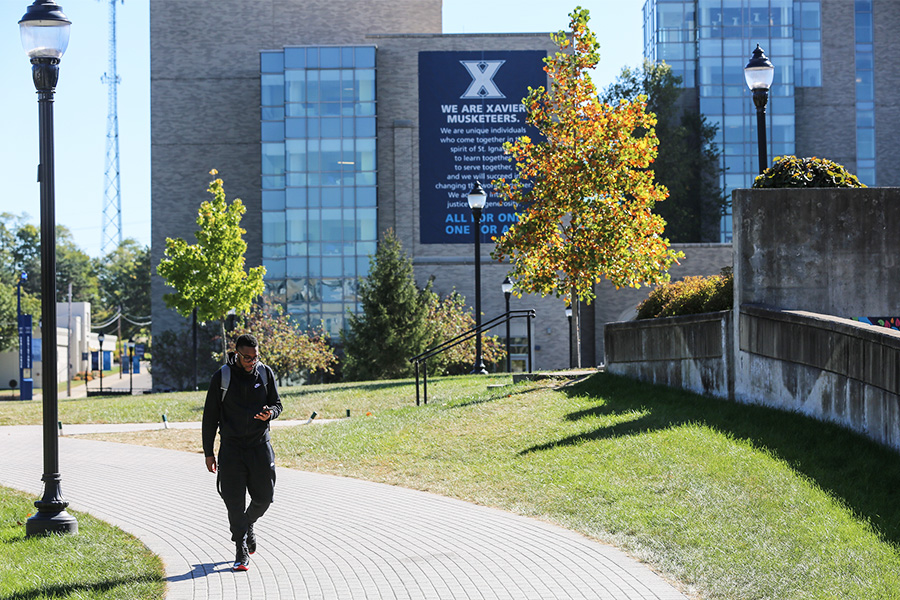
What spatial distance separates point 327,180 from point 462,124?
303 inches

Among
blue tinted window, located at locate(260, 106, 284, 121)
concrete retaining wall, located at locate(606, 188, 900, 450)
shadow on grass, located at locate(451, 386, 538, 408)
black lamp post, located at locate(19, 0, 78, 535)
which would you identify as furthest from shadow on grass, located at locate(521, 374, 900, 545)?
blue tinted window, located at locate(260, 106, 284, 121)

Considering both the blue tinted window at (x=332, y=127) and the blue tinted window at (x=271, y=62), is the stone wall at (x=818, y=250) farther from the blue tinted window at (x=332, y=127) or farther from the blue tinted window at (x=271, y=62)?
the blue tinted window at (x=271, y=62)

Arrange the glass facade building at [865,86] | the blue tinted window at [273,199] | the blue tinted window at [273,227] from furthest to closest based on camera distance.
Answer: the glass facade building at [865,86] → the blue tinted window at [273,199] → the blue tinted window at [273,227]

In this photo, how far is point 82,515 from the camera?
9.73 meters

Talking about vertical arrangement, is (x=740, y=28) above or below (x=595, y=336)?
above

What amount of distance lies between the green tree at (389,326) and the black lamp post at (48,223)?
89.3ft

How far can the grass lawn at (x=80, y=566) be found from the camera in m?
6.53

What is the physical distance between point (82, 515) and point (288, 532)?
237 cm

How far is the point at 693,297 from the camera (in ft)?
47.0

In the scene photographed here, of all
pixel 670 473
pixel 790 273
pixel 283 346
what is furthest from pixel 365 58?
pixel 670 473

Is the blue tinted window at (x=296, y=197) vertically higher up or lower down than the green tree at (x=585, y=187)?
higher up

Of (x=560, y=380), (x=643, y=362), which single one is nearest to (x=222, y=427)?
(x=643, y=362)

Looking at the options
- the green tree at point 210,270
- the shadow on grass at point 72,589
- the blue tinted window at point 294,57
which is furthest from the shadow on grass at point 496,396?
the blue tinted window at point 294,57

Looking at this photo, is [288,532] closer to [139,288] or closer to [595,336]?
[595,336]
